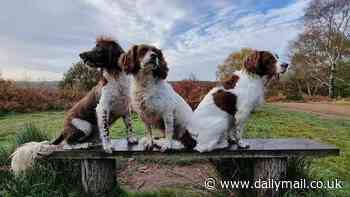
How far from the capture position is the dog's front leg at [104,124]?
120 inches

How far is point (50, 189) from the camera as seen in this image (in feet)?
11.3

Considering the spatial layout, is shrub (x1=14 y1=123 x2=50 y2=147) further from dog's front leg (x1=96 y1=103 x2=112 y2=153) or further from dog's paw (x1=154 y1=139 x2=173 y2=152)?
dog's paw (x1=154 y1=139 x2=173 y2=152)

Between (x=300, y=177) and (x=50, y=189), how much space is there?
8.85 feet

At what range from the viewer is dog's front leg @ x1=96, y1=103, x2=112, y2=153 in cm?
305

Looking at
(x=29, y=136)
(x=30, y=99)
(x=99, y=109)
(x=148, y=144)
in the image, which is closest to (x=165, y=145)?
(x=148, y=144)

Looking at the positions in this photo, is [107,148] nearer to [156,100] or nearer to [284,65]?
[156,100]

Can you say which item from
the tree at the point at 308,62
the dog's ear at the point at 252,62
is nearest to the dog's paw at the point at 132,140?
the dog's ear at the point at 252,62

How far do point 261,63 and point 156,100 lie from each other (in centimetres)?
100

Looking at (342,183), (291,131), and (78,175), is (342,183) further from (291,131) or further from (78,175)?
(291,131)

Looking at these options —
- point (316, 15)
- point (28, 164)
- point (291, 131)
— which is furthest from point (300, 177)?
point (316, 15)

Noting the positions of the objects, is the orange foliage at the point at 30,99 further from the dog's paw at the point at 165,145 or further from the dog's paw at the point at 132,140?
the dog's paw at the point at 165,145

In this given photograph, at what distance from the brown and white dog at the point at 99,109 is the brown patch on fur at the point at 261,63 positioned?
3.75ft

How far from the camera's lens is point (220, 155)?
3076 millimetres

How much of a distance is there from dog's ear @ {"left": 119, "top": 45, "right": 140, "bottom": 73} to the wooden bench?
2.64 feet
